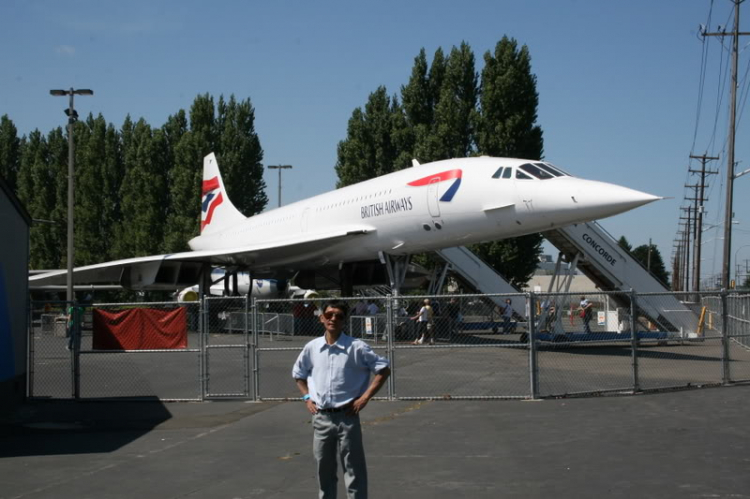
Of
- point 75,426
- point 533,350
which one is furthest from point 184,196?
point 533,350

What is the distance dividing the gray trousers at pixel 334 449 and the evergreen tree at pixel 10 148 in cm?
6323

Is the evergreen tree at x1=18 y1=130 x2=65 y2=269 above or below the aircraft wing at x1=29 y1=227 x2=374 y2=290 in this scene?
above

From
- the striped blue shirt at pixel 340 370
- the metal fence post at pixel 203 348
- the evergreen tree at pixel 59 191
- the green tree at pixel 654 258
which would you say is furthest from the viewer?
the green tree at pixel 654 258

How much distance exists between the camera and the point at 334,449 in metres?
5.61

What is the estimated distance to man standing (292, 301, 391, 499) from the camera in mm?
5500

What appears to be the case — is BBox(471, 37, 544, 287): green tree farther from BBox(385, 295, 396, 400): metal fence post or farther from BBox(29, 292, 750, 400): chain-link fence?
BBox(385, 295, 396, 400): metal fence post

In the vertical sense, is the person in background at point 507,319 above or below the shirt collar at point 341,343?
below

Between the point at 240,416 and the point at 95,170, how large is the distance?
155ft

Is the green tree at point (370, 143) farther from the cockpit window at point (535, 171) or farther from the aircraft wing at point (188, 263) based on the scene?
the cockpit window at point (535, 171)

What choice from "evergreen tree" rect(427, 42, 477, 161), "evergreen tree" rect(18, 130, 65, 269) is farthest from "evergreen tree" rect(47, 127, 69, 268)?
"evergreen tree" rect(427, 42, 477, 161)

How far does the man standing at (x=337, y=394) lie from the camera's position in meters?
5.50

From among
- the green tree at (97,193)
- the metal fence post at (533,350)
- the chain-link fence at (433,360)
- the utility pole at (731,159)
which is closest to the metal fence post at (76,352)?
the chain-link fence at (433,360)

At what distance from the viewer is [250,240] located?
3195 centimetres

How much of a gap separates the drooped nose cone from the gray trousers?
1217 centimetres
